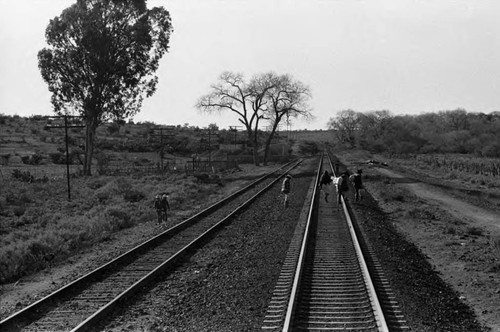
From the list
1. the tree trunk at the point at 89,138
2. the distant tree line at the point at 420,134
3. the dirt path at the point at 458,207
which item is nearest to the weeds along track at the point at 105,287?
the dirt path at the point at 458,207

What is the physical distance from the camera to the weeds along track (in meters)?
8.89

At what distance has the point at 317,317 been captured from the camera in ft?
28.6

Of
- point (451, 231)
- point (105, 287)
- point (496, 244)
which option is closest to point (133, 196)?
point (451, 231)

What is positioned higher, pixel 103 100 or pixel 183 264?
pixel 103 100

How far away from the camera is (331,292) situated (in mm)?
10219

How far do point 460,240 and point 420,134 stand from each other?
123 m

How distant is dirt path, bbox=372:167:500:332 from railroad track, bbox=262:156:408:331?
1.68m

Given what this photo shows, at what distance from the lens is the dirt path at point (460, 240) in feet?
34.8

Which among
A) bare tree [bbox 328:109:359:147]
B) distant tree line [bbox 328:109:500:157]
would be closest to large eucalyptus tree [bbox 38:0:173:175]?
distant tree line [bbox 328:109:500:157]

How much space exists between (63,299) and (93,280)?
1.46 metres

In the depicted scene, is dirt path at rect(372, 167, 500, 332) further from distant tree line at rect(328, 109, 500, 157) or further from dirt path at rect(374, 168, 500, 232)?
distant tree line at rect(328, 109, 500, 157)

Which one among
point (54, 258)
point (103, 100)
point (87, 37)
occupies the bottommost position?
point (54, 258)

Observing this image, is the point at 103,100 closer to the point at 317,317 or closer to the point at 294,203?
the point at 294,203

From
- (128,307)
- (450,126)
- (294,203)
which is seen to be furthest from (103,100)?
(450,126)
